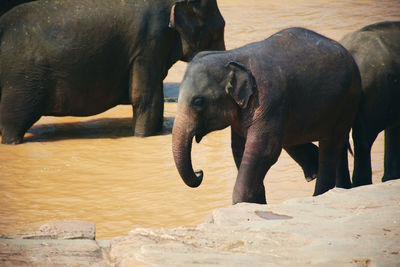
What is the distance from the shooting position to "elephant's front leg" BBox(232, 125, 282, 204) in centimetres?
568

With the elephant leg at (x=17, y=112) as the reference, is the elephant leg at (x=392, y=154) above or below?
above

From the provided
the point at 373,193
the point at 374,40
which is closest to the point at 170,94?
the point at 374,40

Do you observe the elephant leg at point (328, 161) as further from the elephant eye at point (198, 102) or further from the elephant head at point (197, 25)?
the elephant head at point (197, 25)

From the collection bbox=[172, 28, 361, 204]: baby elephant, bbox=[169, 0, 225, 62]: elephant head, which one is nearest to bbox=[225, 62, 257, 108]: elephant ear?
bbox=[172, 28, 361, 204]: baby elephant

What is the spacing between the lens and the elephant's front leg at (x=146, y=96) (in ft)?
33.2

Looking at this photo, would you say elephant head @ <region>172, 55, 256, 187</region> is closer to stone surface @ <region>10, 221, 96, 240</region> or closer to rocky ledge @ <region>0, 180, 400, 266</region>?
rocky ledge @ <region>0, 180, 400, 266</region>

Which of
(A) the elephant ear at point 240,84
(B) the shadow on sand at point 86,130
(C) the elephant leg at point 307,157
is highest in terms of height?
(A) the elephant ear at point 240,84

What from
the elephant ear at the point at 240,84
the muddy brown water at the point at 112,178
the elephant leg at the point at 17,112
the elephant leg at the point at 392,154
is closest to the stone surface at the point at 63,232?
the muddy brown water at the point at 112,178

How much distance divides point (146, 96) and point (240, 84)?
4815mm

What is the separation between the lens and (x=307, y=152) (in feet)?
22.4

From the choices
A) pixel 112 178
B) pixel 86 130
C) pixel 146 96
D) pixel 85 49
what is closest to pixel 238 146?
pixel 112 178

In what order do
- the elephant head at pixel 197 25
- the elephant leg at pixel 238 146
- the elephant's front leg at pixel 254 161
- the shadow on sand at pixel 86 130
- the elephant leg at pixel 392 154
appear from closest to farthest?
the elephant's front leg at pixel 254 161, the elephant leg at pixel 238 146, the elephant leg at pixel 392 154, the elephant head at pixel 197 25, the shadow on sand at pixel 86 130

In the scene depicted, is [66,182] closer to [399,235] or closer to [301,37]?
[301,37]

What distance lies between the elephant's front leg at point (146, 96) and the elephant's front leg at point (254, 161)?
15.3 feet
